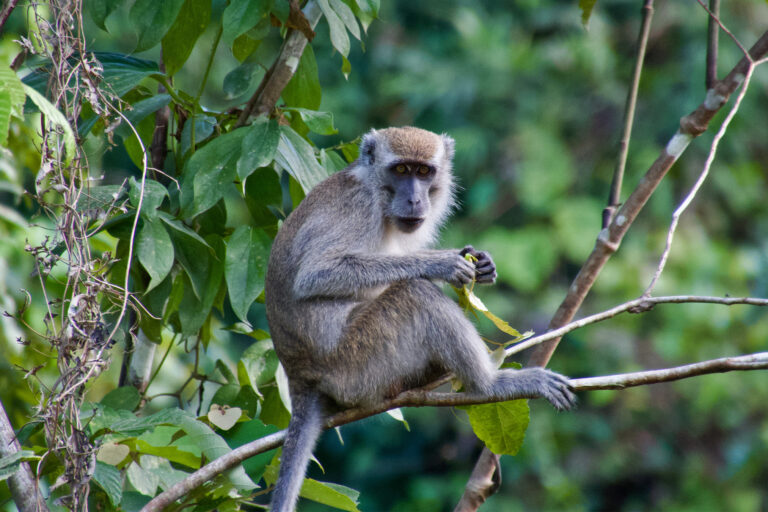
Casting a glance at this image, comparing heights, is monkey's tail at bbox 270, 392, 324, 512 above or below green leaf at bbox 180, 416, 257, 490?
below

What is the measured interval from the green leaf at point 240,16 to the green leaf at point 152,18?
0.83ft

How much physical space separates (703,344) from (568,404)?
7.54m

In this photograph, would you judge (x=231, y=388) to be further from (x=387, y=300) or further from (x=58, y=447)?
(x=58, y=447)

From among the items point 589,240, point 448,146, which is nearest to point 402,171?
point 448,146

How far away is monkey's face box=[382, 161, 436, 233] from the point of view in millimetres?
4496

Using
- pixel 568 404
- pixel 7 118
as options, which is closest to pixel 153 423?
pixel 7 118

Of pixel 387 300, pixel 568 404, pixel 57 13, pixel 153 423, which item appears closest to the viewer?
pixel 153 423

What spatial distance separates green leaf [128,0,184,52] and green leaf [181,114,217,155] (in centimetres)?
45

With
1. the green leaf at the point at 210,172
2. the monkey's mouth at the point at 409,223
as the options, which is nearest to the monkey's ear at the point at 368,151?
the monkey's mouth at the point at 409,223

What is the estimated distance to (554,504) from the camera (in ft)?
36.8

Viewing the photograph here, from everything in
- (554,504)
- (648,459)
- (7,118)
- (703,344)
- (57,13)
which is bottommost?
(554,504)

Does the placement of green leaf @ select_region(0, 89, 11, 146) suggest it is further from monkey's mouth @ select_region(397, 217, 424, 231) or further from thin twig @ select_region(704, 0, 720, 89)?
thin twig @ select_region(704, 0, 720, 89)

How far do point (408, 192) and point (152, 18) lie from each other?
5.50 feet

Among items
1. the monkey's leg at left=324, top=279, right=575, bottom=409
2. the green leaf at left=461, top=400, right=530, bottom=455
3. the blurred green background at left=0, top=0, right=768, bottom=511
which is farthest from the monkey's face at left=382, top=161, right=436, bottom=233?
the blurred green background at left=0, top=0, right=768, bottom=511
